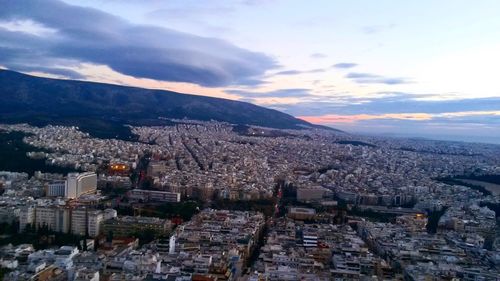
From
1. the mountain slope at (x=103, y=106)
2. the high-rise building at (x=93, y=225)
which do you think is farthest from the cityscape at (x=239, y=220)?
the mountain slope at (x=103, y=106)

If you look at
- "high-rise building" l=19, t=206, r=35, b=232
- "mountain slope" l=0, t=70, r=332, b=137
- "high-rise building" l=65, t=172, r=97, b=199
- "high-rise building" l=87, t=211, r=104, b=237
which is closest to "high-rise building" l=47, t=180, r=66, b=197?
"high-rise building" l=65, t=172, r=97, b=199

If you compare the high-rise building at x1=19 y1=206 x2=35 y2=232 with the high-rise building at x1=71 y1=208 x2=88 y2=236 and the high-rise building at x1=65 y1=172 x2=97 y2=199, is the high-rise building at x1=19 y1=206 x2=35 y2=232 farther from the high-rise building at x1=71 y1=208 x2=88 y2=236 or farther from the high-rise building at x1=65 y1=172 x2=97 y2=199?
the high-rise building at x1=65 y1=172 x2=97 y2=199

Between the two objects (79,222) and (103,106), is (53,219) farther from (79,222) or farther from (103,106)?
(103,106)

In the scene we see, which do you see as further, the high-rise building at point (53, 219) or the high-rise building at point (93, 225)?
the high-rise building at point (53, 219)

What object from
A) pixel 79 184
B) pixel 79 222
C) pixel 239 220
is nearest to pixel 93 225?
pixel 79 222

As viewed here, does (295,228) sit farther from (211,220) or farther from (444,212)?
(444,212)

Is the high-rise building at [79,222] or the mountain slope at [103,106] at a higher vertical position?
the mountain slope at [103,106]

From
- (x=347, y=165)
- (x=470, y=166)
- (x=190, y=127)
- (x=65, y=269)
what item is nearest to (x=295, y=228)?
(x=65, y=269)

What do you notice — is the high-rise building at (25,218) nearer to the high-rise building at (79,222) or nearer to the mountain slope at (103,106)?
the high-rise building at (79,222)
